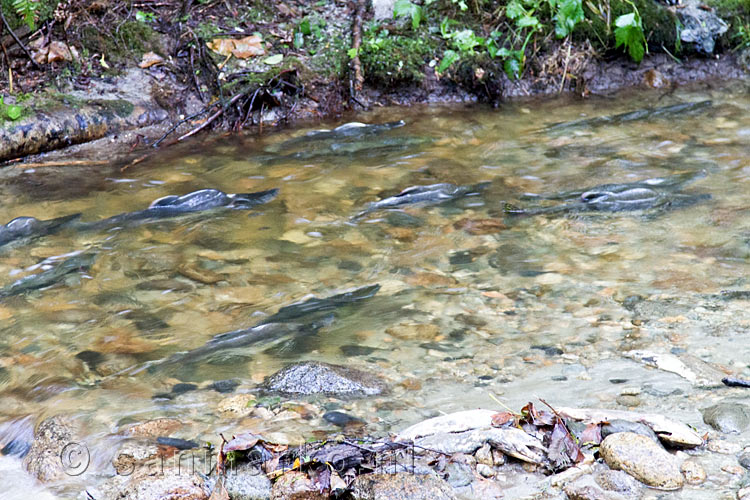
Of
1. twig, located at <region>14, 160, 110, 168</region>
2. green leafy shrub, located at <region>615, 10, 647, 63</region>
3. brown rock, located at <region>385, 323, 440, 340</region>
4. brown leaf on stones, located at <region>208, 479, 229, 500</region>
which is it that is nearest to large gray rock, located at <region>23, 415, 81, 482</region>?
brown leaf on stones, located at <region>208, 479, 229, 500</region>

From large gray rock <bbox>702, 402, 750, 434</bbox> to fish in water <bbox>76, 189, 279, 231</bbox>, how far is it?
3.21m

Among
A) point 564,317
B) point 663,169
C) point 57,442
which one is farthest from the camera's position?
point 663,169

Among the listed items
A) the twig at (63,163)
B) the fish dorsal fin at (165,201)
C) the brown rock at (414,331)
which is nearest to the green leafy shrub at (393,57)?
the twig at (63,163)

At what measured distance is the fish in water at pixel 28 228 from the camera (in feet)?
13.9

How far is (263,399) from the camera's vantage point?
8.49 ft

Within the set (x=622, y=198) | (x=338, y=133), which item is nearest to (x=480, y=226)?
(x=622, y=198)

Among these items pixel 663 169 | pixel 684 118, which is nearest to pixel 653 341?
pixel 663 169

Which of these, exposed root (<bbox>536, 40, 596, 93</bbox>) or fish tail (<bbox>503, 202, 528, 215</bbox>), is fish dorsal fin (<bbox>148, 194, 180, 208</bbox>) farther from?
exposed root (<bbox>536, 40, 596, 93</bbox>)

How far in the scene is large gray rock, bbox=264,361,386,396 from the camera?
8.54ft

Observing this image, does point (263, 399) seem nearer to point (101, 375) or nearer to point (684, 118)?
point (101, 375)

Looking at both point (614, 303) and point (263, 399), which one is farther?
point (614, 303)

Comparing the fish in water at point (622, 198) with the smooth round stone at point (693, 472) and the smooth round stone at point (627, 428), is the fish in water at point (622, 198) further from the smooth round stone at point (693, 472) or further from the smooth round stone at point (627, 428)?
the smooth round stone at point (693, 472)

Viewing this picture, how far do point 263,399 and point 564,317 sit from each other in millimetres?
1420

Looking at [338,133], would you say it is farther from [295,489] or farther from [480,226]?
[295,489]
